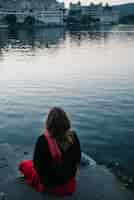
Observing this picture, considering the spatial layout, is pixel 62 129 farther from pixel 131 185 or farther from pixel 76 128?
pixel 76 128

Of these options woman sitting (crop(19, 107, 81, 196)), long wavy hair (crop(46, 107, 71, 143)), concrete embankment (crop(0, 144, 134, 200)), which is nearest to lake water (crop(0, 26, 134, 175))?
concrete embankment (crop(0, 144, 134, 200))

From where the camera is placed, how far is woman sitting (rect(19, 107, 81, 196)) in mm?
6316

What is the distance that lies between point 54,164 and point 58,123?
96 cm

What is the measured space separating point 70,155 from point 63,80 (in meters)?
23.0

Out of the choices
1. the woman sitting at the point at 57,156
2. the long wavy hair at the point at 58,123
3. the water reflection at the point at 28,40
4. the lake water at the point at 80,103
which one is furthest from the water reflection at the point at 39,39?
the long wavy hair at the point at 58,123

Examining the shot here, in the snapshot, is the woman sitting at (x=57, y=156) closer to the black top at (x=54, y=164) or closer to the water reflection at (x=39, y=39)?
the black top at (x=54, y=164)

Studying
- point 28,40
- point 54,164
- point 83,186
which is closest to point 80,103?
point 83,186

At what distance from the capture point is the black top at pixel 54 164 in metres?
6.62

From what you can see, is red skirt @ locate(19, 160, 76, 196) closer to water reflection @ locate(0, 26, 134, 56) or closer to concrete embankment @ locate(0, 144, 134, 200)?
concrete embankment @ locate(0, 144, 134, 200)

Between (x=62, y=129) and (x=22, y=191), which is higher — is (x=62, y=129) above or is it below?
above

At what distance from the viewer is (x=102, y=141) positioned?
47.1ft

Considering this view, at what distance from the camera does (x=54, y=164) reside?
673 cm

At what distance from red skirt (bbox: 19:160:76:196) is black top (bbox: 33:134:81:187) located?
17 centimetres

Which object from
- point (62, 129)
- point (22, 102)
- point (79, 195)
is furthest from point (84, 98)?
point (62, 129)
